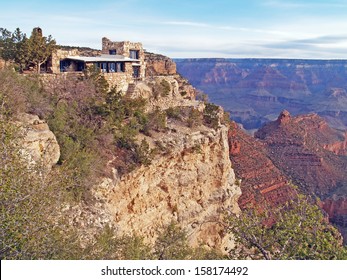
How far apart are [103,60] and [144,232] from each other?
1068 centimetres

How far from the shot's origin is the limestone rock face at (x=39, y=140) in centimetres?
1383

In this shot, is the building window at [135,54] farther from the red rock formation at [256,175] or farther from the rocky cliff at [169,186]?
the red rock formation at [256,175]

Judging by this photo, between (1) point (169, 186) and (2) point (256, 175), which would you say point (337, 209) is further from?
(1) point (169, 186)

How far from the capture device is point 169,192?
813 inches

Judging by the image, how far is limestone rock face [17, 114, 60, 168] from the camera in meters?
13.8

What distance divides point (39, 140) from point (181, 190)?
30.4 feet

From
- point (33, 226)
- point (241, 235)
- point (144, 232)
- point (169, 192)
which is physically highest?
point (33, 226)

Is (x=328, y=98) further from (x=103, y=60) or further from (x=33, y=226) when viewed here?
(x=33, y=226)

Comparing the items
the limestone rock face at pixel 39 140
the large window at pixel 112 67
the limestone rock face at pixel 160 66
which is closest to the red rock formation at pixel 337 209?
the limestone rock face at pixel 160 66

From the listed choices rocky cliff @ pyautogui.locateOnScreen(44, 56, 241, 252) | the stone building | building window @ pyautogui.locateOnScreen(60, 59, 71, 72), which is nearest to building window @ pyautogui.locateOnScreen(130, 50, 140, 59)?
the stone building

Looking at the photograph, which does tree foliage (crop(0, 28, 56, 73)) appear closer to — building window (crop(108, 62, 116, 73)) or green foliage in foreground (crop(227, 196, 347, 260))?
building window (crop(108, 62, 116, 73))

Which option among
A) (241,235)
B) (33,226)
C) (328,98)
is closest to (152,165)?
(241,235)

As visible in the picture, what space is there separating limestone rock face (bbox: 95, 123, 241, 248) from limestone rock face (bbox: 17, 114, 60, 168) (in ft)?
8.55
